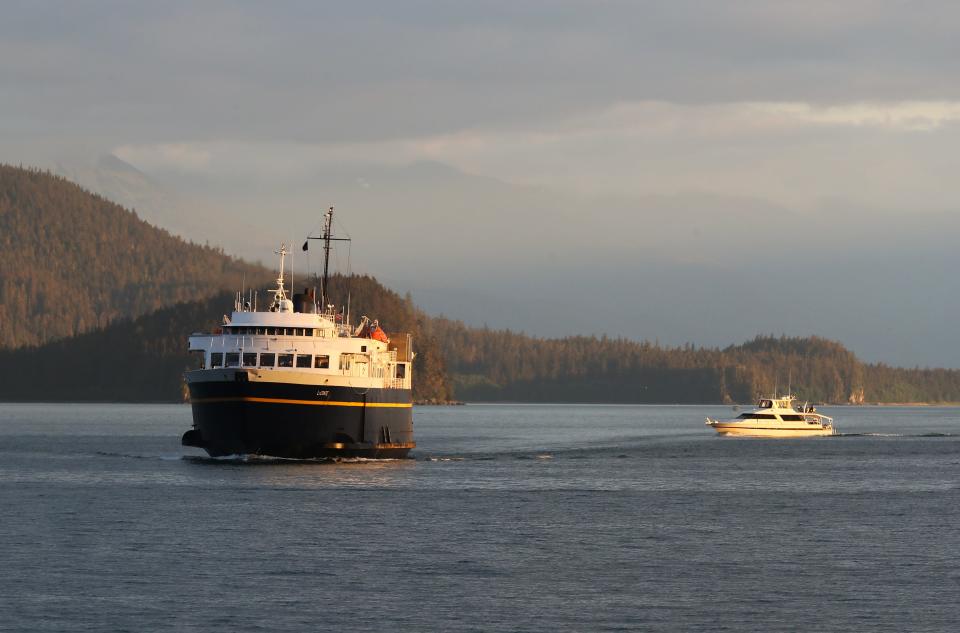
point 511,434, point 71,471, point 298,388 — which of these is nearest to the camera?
point 298,388

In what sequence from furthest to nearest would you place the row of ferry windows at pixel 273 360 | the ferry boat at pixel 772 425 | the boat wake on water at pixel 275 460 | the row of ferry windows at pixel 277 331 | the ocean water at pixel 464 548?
1. the ferry boat at pixel 772 425
2. the boat wake on water at pixel 275 460
3. the row of ferry windows at pixel 277 331
4. the row of ferry windows at pixel 273 360
5. the ocean water at pixel 464 548

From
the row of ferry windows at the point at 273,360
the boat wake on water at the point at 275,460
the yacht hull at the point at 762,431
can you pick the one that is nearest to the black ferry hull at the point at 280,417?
the boat wake on water at the point at 275,460

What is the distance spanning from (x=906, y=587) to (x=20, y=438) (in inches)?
4342

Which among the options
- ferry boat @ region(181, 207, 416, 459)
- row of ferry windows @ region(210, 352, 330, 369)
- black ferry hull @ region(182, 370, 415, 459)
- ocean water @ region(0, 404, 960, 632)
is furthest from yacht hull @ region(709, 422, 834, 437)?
row of ferry windows @ region(210, 352, 330, 369)

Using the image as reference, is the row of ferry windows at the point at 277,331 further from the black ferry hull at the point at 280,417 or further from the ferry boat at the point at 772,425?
the ferry boat at the point at 772,425

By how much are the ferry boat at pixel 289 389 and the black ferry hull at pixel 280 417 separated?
0.19ft

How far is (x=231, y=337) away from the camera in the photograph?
86.8 m

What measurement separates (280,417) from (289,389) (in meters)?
1.92

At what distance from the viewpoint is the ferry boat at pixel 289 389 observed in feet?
273

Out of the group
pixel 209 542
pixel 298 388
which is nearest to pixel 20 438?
pixel 298 388

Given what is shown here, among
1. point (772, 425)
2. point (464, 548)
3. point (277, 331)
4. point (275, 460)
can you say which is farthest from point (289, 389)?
point (772, 425)

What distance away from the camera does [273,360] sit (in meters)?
85.8

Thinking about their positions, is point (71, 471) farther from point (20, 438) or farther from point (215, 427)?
point (20, 438)

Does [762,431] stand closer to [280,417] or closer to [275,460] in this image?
[275,460]
